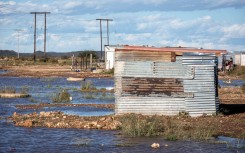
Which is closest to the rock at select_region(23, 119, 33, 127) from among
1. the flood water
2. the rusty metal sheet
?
the flood water

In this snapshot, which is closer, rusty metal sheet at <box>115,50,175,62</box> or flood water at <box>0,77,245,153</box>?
flood water at <box>0,77,245,153</box>

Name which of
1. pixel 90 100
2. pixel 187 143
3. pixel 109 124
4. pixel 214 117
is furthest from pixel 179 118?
pixel 90 100

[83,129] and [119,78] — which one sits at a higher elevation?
[119,78]

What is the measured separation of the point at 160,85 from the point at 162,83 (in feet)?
0.38

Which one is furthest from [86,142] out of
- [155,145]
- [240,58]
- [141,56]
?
[240,58]

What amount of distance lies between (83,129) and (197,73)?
5708mm

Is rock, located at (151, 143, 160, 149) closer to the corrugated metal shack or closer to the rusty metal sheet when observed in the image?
the corrugated metal shack

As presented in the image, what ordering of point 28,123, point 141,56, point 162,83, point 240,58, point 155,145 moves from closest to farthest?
point 155,145 → point 28,123 → point 162,83 → point 141,56 → point 240,58

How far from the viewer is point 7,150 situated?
57.9ft

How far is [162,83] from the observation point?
24.8 metres

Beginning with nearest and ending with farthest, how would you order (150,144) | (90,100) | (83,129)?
(150,144), (83,129), (90,100)

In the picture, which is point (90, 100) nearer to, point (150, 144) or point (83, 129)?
point (83, 129)

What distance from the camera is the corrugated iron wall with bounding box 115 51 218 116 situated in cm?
2475

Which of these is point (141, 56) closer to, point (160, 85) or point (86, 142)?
point (160, 85)
